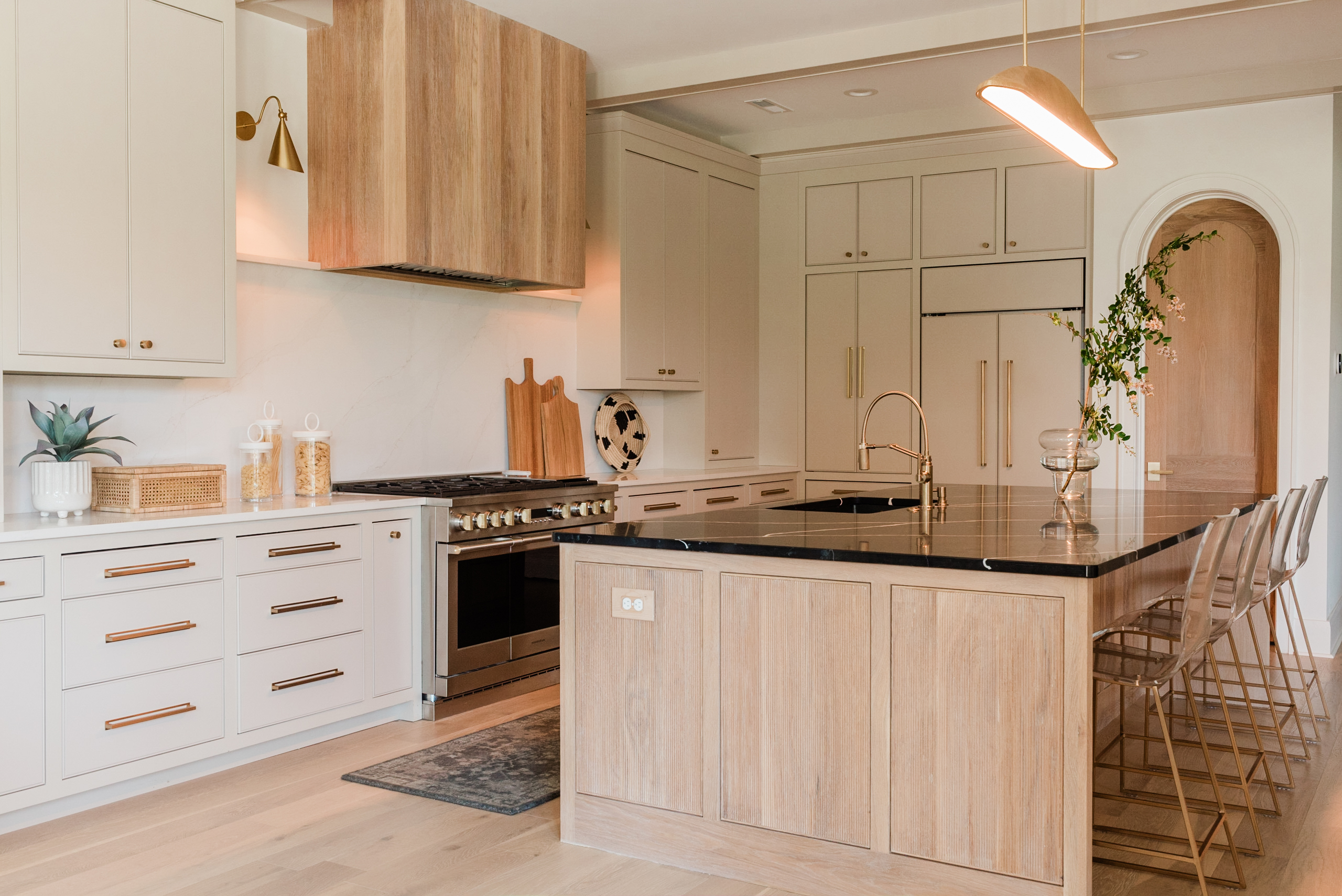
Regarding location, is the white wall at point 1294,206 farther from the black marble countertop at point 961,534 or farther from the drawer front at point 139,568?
the drawer front at point 139,568

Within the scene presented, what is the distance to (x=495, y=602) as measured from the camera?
15.1 ft

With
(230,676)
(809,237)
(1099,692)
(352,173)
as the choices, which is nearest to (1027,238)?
(809,237)

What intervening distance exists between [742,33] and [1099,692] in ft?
10.0

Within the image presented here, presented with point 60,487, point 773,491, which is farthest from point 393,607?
point 773,491

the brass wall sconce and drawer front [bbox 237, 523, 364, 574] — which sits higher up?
the brass wall sconce

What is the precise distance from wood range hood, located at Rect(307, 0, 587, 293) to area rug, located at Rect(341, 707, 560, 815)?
1.84m

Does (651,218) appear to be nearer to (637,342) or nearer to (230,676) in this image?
(637,342)

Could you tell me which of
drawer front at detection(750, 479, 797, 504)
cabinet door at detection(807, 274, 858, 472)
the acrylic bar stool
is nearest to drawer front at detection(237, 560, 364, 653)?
the acrylic bar stool

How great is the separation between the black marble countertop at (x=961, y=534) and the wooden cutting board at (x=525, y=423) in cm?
210

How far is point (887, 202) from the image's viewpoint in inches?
259

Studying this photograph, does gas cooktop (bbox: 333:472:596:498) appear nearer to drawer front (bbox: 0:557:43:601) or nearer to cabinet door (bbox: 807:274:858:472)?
drawer front (bbox: 0:557:43:601)

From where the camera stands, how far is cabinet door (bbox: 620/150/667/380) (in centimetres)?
582

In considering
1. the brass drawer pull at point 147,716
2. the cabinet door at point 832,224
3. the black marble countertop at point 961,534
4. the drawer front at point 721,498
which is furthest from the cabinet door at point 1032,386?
the brass drawer pull at point 147,716

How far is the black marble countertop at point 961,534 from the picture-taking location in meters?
2.58
